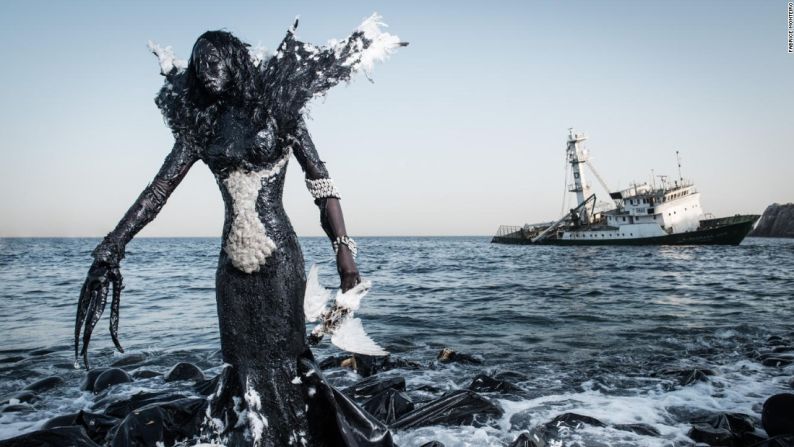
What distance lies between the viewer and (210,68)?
240 cm

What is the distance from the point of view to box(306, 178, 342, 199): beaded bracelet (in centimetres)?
268

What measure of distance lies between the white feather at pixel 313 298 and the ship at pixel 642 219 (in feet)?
166

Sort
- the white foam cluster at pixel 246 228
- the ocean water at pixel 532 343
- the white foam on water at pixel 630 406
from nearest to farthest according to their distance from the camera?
the white foam cluster at pixel 246 228
the white foam on water at pixel 630 406
the ocean water at pixel 532 343

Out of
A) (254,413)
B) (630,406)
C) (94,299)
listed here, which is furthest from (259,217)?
(630,406)

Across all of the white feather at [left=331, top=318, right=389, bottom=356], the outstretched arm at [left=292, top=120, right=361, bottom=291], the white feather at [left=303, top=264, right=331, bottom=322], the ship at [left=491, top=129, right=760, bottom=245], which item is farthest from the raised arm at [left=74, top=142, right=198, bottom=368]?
the ship at [left=491, top=129, right=760, bottom=245]

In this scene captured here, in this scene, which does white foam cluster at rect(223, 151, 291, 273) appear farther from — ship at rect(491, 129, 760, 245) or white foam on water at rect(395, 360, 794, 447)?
ship at rect(491, 129, 760, 245)

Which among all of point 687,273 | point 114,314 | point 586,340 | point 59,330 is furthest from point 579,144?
point 114,314

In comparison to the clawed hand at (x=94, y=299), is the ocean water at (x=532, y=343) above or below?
below

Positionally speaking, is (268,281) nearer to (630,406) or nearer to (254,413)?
(254,413)

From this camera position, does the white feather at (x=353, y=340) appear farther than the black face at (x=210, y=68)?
Yes

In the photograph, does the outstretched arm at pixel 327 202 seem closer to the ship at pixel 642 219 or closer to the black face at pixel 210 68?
the black face at pixel 210 68

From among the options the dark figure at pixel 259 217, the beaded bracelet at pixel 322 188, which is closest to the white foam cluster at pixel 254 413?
the dark figure at pixel 259 217

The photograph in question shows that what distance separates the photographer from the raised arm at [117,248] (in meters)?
2.04

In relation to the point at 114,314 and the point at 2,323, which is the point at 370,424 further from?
the point at 2,323
